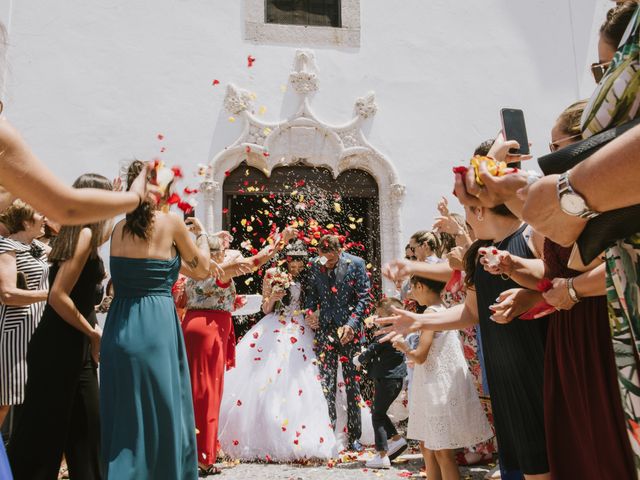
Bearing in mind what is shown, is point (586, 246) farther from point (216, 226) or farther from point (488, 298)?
point (216, 226)

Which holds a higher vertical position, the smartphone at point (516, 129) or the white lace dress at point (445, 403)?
the smartphone at point (516, 129)

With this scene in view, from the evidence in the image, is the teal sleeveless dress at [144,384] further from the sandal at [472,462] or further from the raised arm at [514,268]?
the sandal at [472,462]

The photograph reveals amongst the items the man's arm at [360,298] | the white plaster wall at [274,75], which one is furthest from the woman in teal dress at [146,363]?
the white plaster wall at [274,75]

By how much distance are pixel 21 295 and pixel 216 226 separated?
12.2ft

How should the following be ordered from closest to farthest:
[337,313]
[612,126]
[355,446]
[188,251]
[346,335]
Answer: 1. [612,126]
2. [188,251]
3. [355,446]
4. [346,335]
5. [337,313]

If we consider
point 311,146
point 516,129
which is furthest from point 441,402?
point 311,146

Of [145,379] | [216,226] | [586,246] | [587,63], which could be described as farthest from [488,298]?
[587,63]

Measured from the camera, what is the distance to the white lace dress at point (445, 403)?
143 inches

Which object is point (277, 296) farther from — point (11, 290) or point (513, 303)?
point (513, 303)

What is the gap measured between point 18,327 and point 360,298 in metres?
3.26

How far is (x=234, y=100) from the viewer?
25.1 ft

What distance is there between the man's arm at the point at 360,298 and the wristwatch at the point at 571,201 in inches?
184

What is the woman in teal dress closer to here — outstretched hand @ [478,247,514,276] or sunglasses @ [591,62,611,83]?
outstretched hand @ [478,247,514,276]

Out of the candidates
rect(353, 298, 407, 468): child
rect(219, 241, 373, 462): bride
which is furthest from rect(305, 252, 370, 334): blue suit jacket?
rect(353, 298, 407, 468): child
